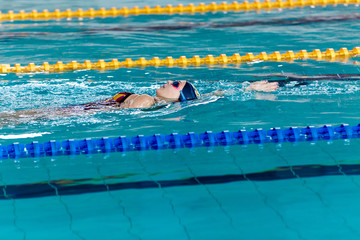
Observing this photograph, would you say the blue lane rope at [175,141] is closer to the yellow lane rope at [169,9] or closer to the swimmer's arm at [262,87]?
the swimmer's arm at [262,87]

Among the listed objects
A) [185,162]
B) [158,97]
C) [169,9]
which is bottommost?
[185,162]

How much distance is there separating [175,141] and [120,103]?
104 centimetres

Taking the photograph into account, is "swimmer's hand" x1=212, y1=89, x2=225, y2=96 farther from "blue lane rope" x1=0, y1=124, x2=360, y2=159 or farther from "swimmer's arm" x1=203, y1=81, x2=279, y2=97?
"blue lane rope" x1=0, y1=124, x2=360, y2=159

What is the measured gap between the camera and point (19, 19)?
1105 centimetres

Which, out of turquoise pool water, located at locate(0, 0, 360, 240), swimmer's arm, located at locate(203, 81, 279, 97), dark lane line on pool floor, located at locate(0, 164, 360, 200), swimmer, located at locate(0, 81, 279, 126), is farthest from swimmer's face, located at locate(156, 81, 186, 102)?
dark lane line on pool floor, located at locate(0, 164, 360, 200)

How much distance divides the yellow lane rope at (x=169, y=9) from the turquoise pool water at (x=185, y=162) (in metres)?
2.46

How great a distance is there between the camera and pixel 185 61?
301 inches

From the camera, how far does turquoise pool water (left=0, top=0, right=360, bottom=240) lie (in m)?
3.33

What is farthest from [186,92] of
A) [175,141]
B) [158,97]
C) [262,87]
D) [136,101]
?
[175,141]

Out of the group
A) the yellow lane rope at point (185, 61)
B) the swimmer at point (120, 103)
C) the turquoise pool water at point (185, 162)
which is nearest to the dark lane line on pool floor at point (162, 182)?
the turquoise pool water at point (185, 162)

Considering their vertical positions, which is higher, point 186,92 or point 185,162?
point 186,92

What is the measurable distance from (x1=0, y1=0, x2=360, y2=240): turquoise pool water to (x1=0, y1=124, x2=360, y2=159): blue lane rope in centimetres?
9

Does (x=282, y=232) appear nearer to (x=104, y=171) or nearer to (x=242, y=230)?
(x=242, y=230)

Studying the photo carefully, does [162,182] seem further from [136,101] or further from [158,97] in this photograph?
[158,97]
